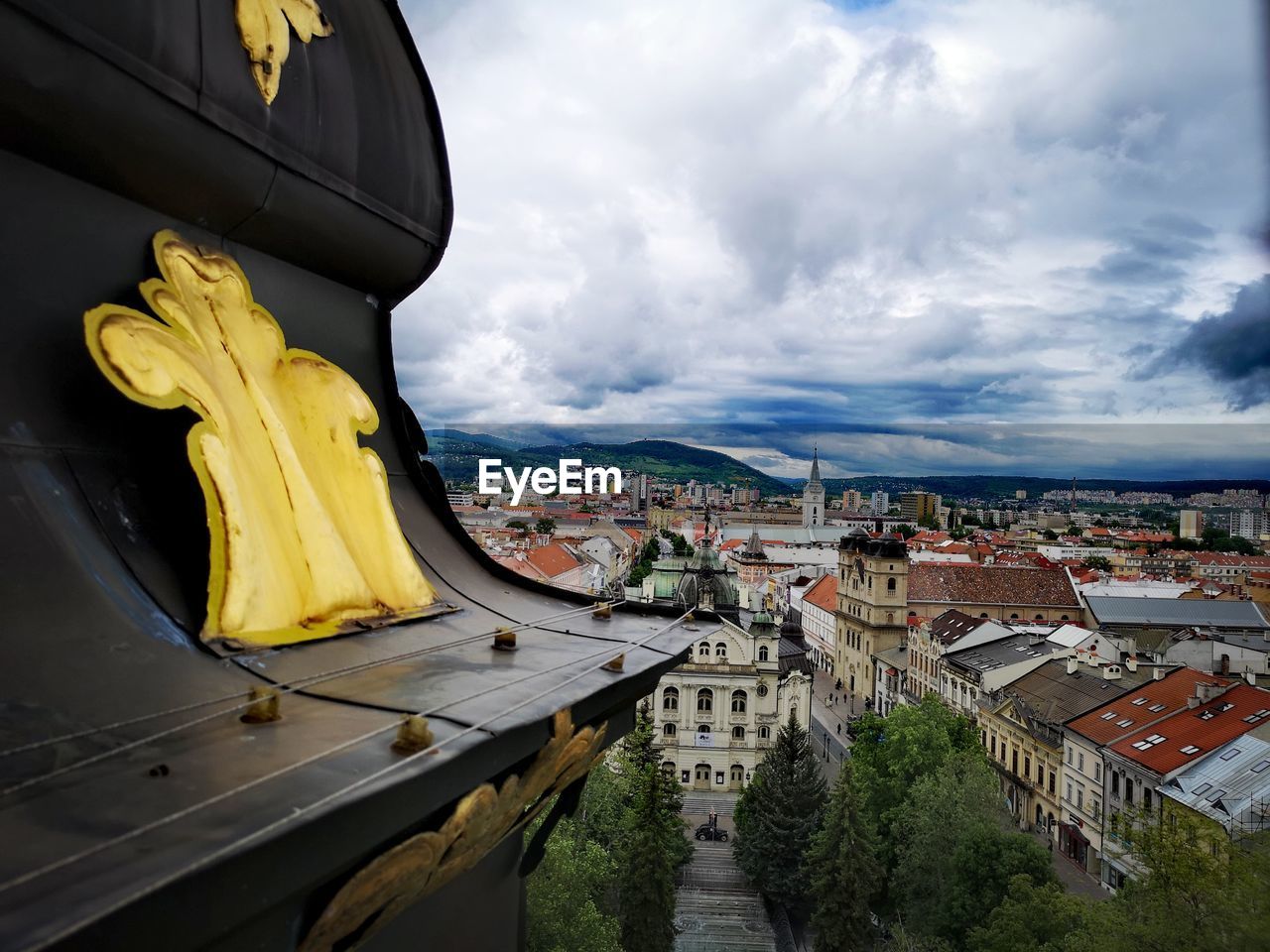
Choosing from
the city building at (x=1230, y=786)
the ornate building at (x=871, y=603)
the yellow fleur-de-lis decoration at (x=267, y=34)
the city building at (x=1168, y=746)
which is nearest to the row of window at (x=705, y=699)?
the city building at (x=1168, y=746)

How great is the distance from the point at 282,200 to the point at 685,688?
38.9 meters

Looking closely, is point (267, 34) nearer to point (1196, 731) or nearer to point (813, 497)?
point (1196, 731)

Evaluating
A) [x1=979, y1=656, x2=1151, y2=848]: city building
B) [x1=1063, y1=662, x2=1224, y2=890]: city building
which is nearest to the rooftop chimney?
[x1=1063, y1=662, x2=1224, y2=890]: city building

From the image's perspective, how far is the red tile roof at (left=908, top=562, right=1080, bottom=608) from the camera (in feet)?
222

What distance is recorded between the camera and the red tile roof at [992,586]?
2660 inches

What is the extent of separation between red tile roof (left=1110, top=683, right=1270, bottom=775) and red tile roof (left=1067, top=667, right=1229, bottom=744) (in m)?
1.00

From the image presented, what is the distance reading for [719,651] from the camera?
138ft

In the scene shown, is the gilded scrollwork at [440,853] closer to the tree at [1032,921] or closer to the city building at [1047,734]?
the tree at [1032,921]

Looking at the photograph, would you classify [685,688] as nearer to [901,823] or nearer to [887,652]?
[901,823]

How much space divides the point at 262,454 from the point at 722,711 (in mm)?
39339

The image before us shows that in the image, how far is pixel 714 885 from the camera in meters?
31.5

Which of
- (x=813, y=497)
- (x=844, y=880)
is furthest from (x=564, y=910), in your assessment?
(x=813, y=497)

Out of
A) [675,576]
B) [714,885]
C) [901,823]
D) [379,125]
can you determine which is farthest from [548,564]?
[379,125]

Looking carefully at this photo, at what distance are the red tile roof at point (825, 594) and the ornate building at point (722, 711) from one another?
29620 mm
